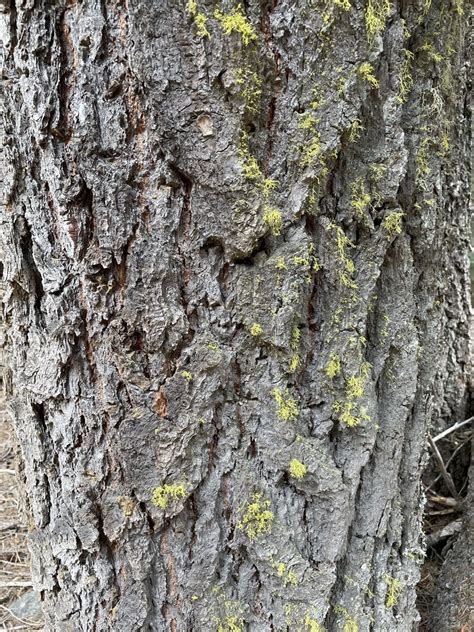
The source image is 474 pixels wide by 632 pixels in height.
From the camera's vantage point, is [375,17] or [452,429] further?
[452,429]

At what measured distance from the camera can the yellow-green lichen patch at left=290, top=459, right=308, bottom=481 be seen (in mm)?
1167

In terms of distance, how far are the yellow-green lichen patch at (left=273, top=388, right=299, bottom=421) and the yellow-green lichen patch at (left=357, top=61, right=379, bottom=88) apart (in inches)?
25.1

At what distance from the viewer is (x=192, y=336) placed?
3.64 ft

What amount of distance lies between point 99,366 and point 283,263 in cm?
43

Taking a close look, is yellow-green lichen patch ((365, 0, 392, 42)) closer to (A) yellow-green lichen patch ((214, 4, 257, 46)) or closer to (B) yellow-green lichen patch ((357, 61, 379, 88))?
(B) yellow-green lichen patch ((357, 61, 379, 88))

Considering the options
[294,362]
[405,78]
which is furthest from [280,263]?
[405,78]

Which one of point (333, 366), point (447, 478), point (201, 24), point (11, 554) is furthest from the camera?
point (11, 554)

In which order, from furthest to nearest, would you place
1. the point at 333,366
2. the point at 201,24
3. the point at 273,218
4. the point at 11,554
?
the point at 11,554
the point at 333,366
the point at 273,218
the point at 201,24

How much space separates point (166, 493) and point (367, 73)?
36.7 inches

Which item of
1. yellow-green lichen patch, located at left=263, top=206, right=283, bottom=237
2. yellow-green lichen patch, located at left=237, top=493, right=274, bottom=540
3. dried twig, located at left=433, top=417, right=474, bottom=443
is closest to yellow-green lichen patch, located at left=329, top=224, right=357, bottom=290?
yellow-green lichen patch, located at left=263, top=206, right=283, bottom=237

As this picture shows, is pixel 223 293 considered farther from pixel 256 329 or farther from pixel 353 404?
pixel 353 404

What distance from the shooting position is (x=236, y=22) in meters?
0.96

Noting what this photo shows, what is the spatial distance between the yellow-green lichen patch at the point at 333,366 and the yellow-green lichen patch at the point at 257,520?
307 millimetres

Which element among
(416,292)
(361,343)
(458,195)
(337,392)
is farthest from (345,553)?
(458,195)
